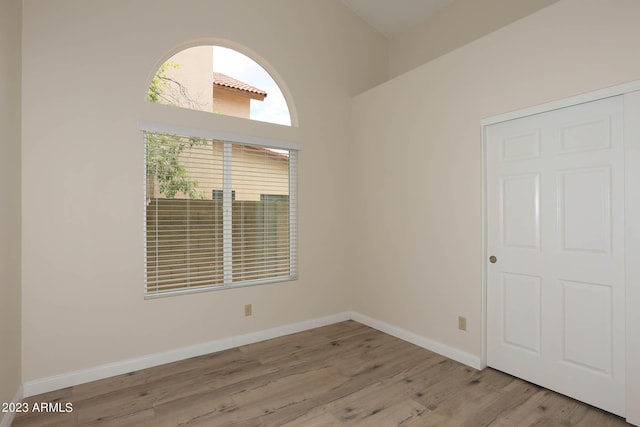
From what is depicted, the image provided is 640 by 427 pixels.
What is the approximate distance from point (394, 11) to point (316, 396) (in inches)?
168

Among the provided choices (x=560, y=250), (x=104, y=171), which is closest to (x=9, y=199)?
(x=104, y=171)

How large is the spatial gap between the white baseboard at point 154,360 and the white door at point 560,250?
1958 millimetres

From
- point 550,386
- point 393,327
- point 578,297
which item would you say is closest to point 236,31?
point 393,327

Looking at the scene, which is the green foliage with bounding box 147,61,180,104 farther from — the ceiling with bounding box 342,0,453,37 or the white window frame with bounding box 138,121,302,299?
the ceiling with bounding box 342,0,453,37

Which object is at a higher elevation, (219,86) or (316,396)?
(219,86)

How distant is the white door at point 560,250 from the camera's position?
2.19 m

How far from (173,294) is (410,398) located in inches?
84.1

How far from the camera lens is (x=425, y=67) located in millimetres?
3318

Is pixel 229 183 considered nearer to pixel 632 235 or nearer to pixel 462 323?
pixel 462 323

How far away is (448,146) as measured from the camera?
10.3 ft

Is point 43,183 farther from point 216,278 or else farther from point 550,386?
point 550,386

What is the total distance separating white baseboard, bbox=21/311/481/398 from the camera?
8.27 feet

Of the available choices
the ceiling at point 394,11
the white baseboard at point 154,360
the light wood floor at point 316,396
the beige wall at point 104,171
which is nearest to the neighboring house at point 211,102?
the beige wall at point 104,171

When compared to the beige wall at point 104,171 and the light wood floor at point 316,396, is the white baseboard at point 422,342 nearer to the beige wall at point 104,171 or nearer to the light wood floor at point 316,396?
the light wood floor at point 316,396
